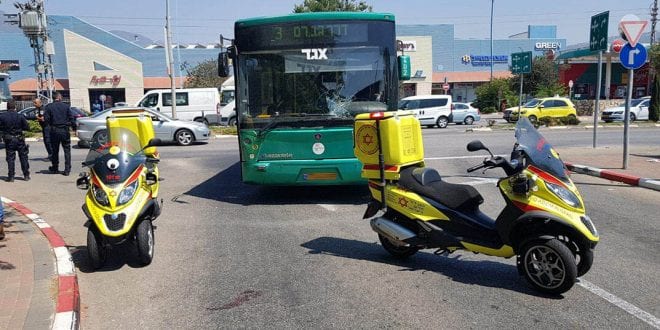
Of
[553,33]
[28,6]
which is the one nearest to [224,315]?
[28,6]

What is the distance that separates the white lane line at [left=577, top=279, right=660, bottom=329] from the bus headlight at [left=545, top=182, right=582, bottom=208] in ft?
2.85

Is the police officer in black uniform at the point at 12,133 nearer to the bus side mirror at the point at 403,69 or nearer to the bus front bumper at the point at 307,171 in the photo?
the bus front bumper at the point at 307,171

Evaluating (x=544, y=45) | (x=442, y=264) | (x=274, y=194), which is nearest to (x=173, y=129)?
(x=274, y=194)

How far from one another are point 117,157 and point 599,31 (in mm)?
12505

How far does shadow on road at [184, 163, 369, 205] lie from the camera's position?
9547 millimetres

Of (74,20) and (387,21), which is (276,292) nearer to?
(387,21)

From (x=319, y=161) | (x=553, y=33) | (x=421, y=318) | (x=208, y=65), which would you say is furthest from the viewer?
(x=553, y=33)

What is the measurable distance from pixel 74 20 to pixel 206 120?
40.5 metres

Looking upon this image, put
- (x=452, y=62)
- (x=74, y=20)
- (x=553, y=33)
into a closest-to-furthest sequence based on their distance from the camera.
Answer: (x=74, y=20), (x=452, y=62), (x=553, y=33)

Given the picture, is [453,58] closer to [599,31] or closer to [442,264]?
[599,31]

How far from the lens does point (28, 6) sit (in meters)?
28.3

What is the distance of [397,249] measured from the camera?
5.90 m

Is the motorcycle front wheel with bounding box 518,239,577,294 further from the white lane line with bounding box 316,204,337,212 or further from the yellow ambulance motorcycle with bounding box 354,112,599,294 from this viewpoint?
the white lane line with bounding box 316,204,337,212

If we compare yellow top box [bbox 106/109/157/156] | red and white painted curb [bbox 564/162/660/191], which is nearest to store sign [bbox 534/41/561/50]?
red and white painted curb [bbox 564/162/660/191]
